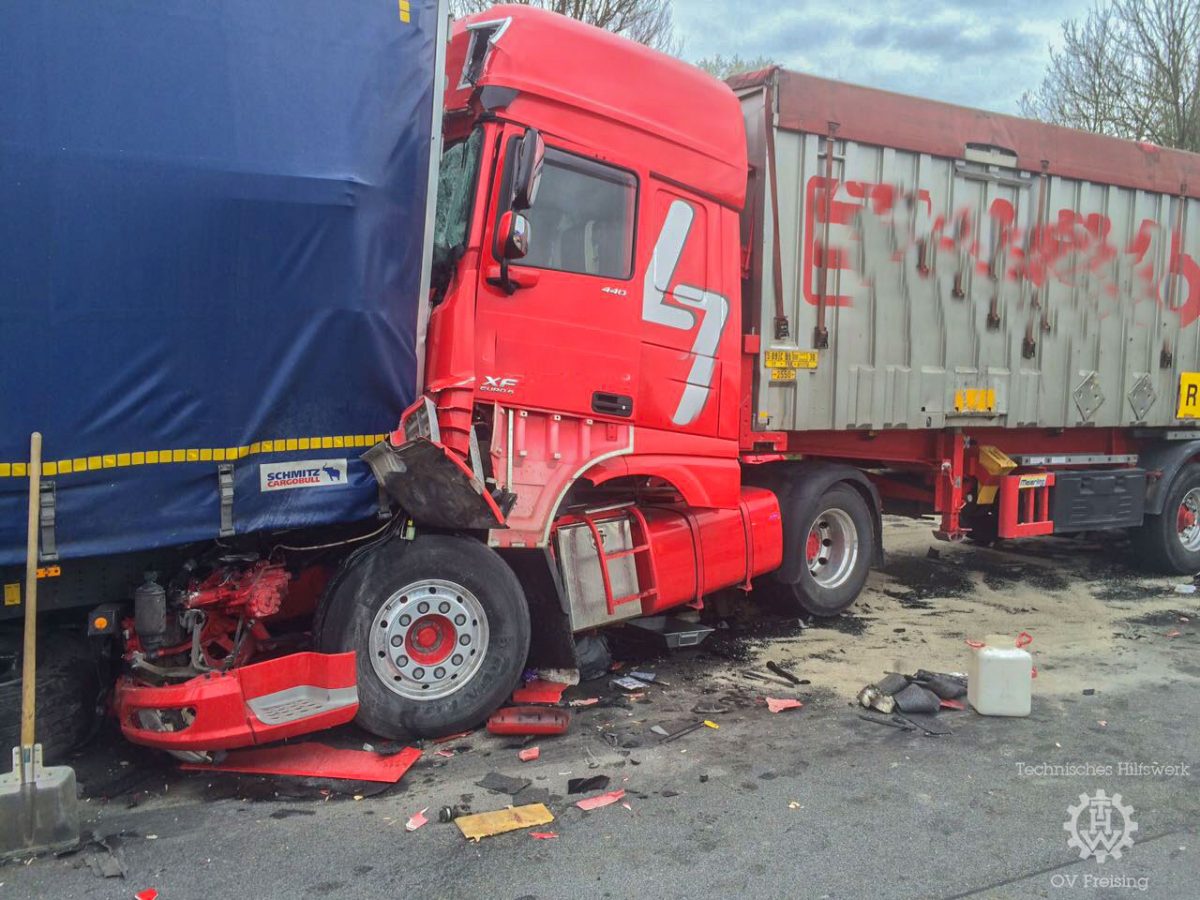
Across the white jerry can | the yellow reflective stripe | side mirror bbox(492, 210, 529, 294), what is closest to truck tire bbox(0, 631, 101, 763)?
the yellow reflective stripe

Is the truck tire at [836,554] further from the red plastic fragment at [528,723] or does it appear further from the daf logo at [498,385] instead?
the daf logo at [498,385]

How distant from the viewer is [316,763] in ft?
13.7

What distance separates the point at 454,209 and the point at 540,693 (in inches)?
101

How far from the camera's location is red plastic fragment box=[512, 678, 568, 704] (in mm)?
4867

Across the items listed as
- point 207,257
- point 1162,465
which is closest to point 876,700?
point 207,257

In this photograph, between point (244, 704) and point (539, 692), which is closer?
point (244, 704)

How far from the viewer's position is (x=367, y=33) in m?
4.09

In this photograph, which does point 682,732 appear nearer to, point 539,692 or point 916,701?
point 539,692

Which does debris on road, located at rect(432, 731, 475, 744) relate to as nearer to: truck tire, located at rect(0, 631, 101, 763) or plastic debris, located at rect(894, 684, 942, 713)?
truck tire, located at rect(0, 631, 101, 763)

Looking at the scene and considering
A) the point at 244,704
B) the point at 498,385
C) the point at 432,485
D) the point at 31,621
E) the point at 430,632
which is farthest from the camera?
the point at 498,385

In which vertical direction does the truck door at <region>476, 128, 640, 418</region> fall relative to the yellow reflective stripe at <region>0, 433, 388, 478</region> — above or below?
above

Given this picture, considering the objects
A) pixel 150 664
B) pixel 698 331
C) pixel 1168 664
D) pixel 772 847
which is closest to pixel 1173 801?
pixel 772 847

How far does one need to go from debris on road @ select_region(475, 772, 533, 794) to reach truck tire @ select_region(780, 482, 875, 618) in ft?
10.4

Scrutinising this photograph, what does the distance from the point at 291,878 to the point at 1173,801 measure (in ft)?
11.7
